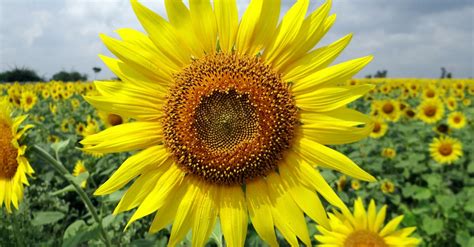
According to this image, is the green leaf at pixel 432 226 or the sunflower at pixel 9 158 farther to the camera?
the green leaf at pixel 432 226

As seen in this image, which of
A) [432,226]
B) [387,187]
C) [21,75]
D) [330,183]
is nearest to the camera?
[330,183]

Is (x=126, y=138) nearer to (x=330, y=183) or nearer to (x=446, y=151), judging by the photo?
(x=330, y=183)

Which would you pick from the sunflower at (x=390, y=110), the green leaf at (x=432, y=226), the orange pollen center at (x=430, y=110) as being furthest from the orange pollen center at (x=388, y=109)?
the green leaf at (x=432, y=226)

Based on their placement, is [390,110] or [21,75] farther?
[21,75]

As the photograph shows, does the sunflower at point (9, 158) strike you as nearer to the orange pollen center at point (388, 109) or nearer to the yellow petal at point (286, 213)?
the yellow petal at point (286, 213)

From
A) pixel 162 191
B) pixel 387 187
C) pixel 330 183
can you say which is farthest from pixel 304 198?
pixel 387 187

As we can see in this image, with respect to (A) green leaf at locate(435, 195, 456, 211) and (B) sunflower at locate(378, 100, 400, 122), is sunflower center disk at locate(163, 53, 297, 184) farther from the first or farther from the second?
(B) sunflower at locate(378, 100, 400, 122)

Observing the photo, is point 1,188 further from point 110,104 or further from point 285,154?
point 285,154
